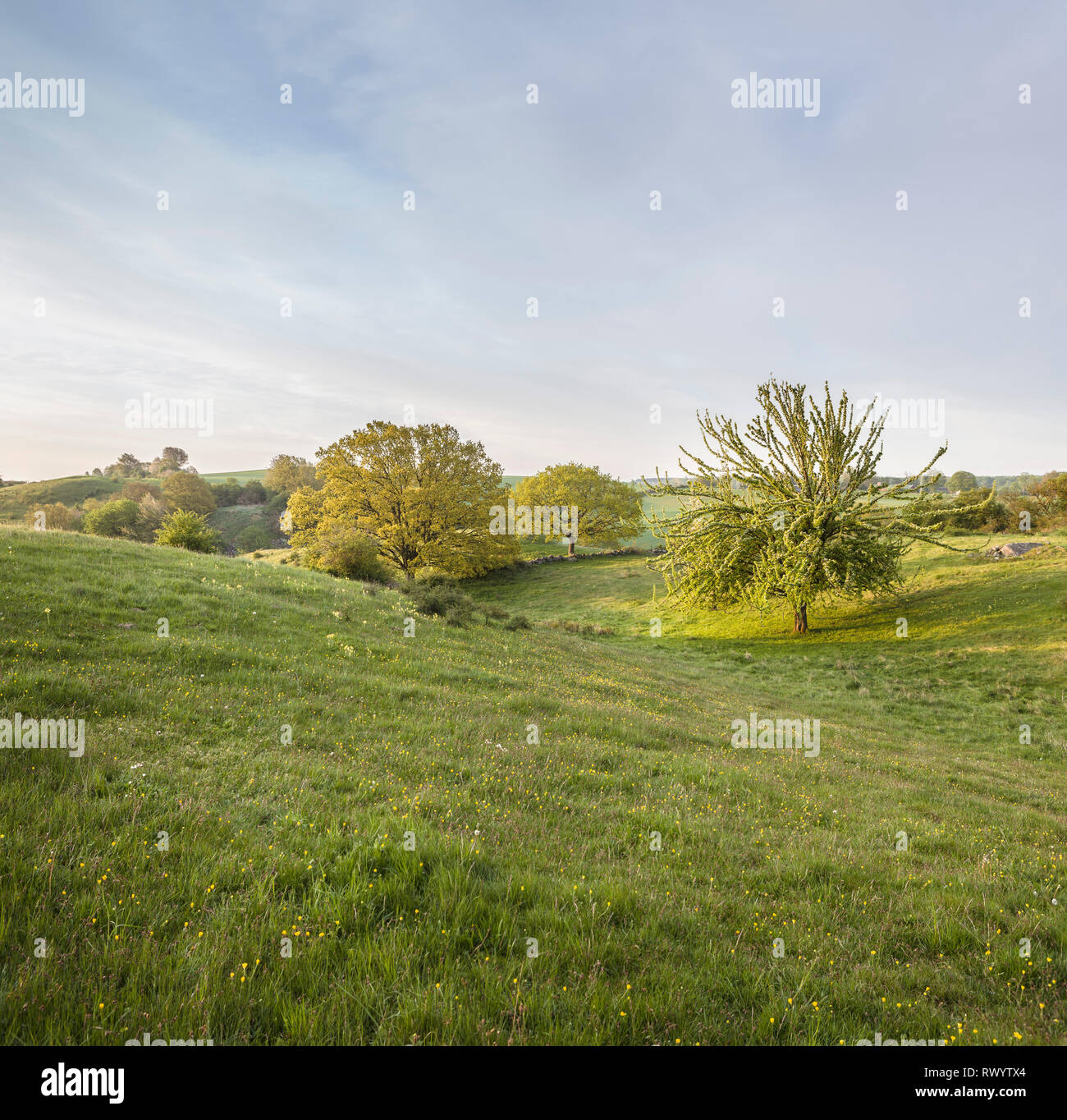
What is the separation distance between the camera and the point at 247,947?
333 centimetres

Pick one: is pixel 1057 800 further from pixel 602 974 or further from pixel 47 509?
pixel 47 509

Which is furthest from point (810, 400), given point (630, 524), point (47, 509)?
point (47, 509)

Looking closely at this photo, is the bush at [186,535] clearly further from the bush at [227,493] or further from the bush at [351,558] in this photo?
the bush at [227,493]

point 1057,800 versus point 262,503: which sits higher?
point 262,503

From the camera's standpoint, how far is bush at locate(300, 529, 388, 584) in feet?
100

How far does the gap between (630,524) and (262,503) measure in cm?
7381

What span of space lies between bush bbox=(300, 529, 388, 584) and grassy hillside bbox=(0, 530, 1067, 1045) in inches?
687

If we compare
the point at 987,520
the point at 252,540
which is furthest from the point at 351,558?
the point at 252,540

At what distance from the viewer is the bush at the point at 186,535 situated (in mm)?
30828

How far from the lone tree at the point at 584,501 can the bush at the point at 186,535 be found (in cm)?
3716

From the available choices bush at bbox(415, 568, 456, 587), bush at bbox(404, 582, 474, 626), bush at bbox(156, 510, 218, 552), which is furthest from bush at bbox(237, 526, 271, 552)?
bush at bbox(404, 582, 474, 626)

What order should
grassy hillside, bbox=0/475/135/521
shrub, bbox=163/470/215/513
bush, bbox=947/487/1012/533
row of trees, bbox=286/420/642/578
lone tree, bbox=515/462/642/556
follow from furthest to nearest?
1. grassy hillside, bbox=0/475/135/521
2. shrub, bbox=163/470/215/513
3. lone tree, bbox=515/462/642/556
4. row of trees, bbox=286/420/642/578
5. bush, bbox=947/487/1012/533

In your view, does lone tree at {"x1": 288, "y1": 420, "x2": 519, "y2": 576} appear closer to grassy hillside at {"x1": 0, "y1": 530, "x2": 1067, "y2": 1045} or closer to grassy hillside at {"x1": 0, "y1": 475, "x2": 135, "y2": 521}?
grassy hillside at {"x1": 0, "y1": 530, "x2": 1067, "y2": 1045}

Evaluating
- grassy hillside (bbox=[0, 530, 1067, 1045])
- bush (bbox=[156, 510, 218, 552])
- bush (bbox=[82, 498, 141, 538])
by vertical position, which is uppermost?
bush (bbox=[82, 498, 141, 538])
